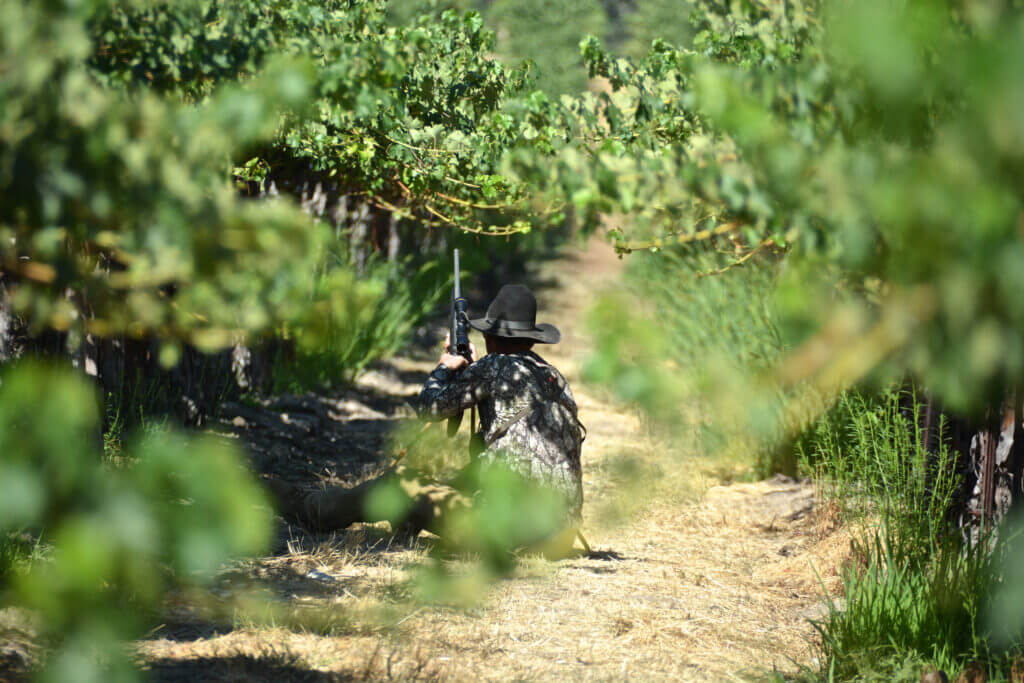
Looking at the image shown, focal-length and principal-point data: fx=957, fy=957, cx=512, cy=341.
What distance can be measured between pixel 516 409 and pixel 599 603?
104cm

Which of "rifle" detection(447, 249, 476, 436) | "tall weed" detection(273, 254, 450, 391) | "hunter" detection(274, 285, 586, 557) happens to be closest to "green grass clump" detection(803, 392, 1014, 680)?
"hunter" detection(274, 285, 586, 557)

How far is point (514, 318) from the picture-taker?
4.92 m

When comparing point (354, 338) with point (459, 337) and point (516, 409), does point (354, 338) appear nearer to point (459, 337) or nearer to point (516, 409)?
point (459, 337)

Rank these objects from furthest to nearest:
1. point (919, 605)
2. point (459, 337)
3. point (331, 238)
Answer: point (459, 337)
point (919, 605)
point (331, 238)

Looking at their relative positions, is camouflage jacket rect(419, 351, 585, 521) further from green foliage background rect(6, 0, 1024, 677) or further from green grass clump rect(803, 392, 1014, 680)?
green foliage background rect(6, 0, 1024, 677)

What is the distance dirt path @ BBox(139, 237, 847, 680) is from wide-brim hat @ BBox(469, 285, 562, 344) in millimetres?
572

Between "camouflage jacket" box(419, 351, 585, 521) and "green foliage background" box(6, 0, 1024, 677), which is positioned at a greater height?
"green foliage background" box(6, 0, 1024, 677)

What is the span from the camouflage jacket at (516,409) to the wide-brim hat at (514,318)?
0.39ft

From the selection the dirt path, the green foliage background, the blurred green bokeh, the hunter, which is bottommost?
the dirt path

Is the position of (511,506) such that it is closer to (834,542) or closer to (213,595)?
(213,595)

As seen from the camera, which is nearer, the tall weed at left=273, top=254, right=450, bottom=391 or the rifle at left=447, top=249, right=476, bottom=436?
the rifle at left=447, top=249, right=476, bottom=436

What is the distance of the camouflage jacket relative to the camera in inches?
191

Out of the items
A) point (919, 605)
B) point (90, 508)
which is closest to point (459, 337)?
point (919, 605)

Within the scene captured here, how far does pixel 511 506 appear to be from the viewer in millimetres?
4305
